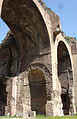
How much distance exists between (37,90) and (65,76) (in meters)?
4.32

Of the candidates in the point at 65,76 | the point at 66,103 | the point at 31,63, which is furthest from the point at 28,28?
the point at 66,103

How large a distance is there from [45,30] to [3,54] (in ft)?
15.9

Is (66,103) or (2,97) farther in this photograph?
(66,103)

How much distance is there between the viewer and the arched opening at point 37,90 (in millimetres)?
11188

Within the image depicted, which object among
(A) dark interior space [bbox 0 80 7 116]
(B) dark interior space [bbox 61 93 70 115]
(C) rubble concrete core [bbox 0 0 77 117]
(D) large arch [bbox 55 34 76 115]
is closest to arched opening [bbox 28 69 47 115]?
(C) rubble concrete core [bbox 0 0 77 117]

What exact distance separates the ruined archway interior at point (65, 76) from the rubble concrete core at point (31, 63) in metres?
3.16

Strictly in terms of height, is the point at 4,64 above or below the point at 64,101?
above

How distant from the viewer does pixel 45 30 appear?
11266 millimetres

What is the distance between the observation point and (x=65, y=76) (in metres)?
Result: 15.2

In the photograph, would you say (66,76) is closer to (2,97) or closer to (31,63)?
(31,63)

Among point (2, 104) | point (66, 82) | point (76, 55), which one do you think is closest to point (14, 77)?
point (2, 104)

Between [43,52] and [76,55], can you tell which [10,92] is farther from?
[76,55]

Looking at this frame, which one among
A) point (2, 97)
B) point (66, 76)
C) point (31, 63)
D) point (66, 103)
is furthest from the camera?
point (66, 76)

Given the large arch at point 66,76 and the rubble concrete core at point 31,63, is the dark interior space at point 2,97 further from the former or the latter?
the large arch at point 66,76
